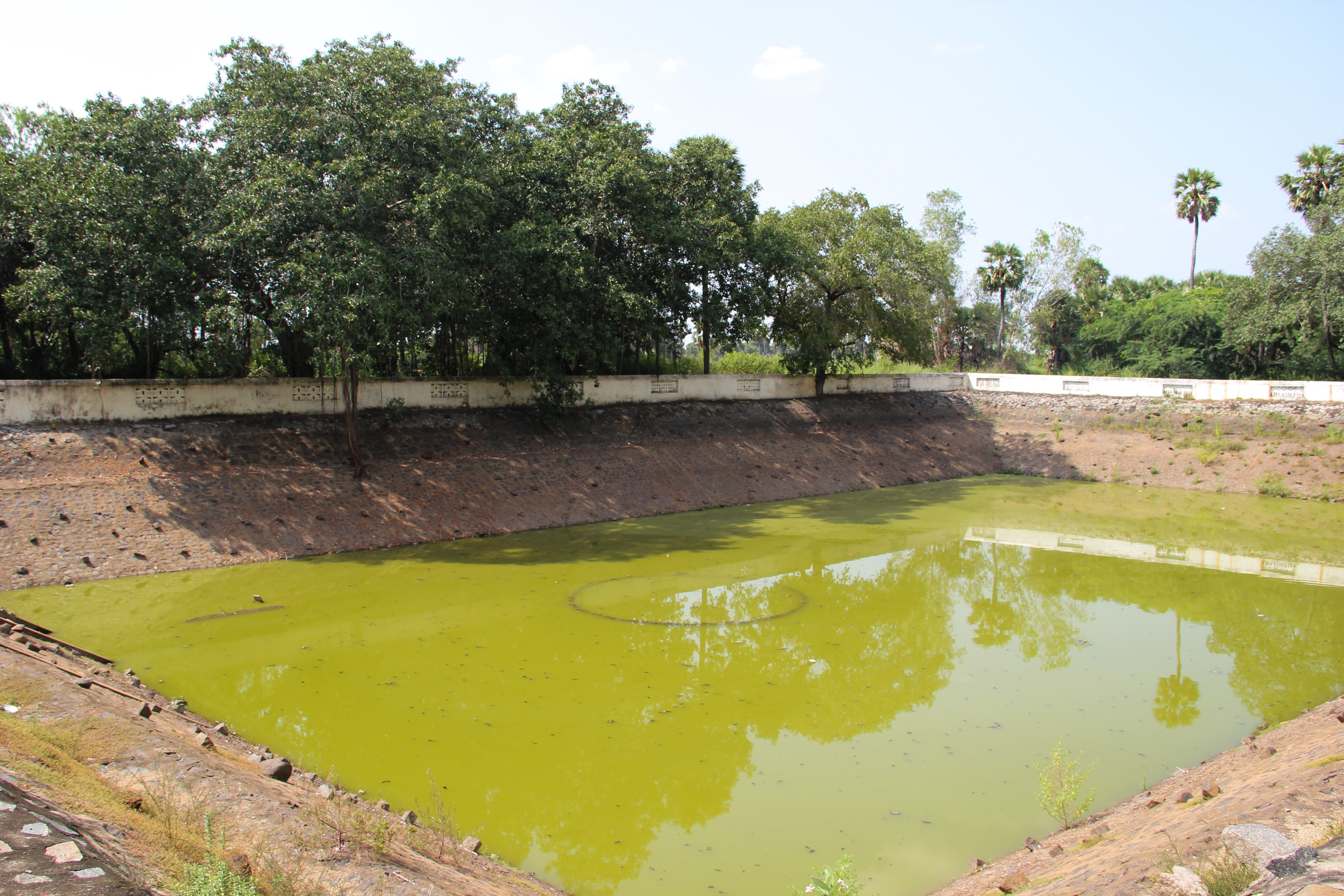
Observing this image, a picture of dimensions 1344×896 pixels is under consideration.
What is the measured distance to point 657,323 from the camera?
2498 centimetres

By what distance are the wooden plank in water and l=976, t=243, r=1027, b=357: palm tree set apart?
40801 millimetres

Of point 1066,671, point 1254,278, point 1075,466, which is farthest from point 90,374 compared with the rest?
point 1254,278

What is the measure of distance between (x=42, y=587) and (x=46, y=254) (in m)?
6.95

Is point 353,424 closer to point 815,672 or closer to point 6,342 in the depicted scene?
point 6,342

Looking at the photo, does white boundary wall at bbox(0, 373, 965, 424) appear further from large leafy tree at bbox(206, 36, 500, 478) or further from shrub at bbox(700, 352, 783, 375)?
shrub at bbox(700, 352, 783, 375)

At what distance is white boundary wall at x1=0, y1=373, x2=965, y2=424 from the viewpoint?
16.4m

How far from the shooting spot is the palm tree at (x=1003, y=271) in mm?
44219

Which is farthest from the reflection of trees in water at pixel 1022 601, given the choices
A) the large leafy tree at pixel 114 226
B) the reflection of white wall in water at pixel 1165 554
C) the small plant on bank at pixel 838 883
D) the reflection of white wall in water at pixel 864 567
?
the large leafy tree at pixel 114 226

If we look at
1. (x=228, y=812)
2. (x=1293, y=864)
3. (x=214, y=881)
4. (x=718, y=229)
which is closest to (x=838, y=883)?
(x=1293, y=864)

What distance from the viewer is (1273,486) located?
2447 cm

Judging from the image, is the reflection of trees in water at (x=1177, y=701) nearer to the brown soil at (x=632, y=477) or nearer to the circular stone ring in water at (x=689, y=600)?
the brown soil at (x=632, y=477)

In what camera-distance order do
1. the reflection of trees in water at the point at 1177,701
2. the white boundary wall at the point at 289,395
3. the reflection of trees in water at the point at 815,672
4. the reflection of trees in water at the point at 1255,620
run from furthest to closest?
the white boundary wall at the point at 289,395, the reflection of trees in water at the point at 1255,620, the reflection of trees in water at the point at 1177,701, the reflection of trees in water at the point at 815,672

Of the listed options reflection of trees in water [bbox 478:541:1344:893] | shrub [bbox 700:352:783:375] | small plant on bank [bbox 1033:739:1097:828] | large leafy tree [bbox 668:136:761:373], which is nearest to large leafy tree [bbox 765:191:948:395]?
large leafy tree [bbox 668:136:761:373]

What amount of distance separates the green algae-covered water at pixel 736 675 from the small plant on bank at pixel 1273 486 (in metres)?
5.99
